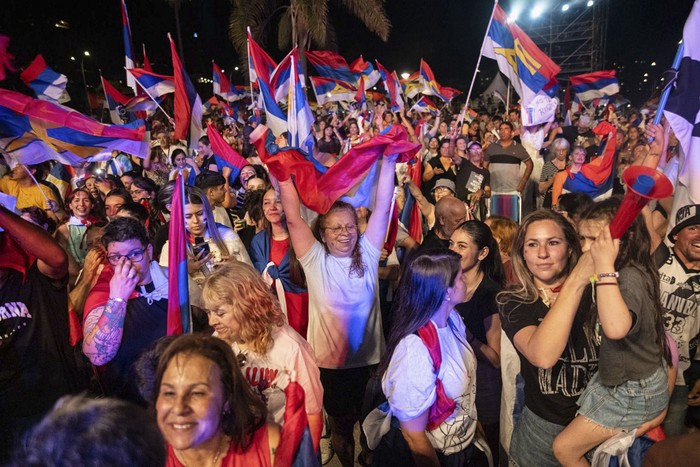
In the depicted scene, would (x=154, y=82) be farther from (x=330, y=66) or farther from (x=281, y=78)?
(x=330, y=66)

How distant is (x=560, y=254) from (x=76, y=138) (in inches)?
144

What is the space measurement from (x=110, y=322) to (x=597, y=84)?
1159 centimetres

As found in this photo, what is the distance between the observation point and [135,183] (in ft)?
19.4

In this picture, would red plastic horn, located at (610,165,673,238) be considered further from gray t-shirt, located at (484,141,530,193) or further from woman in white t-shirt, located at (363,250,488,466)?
gray t-shirt, located at (484,141,530,193)

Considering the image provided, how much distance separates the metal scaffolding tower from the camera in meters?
25.3

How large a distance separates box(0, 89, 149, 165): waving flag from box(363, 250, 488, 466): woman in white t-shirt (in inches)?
98.9

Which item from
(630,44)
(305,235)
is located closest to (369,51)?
(630,44)

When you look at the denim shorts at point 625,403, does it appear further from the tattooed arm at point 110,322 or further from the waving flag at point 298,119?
the waving flag at point 298,119

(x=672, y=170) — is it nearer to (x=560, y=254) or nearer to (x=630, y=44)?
(x=560, y=254)

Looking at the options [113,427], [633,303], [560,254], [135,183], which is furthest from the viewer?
[135,183]

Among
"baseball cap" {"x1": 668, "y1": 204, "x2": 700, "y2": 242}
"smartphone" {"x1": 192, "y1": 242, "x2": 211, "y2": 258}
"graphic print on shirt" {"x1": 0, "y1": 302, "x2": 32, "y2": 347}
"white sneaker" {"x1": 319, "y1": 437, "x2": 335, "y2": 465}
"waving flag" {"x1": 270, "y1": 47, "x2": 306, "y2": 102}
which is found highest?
"waving flag" {"x1": 270, "y1": 47, "x2": 306, "y2": 102}

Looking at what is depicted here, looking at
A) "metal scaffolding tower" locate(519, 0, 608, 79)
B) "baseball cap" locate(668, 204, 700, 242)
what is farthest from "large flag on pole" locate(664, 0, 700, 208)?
"metal scaffolding tower" locate(519, 0, 608, 79)

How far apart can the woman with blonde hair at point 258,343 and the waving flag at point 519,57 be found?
540 cm

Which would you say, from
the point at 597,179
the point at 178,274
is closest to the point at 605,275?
the point at 178,274
